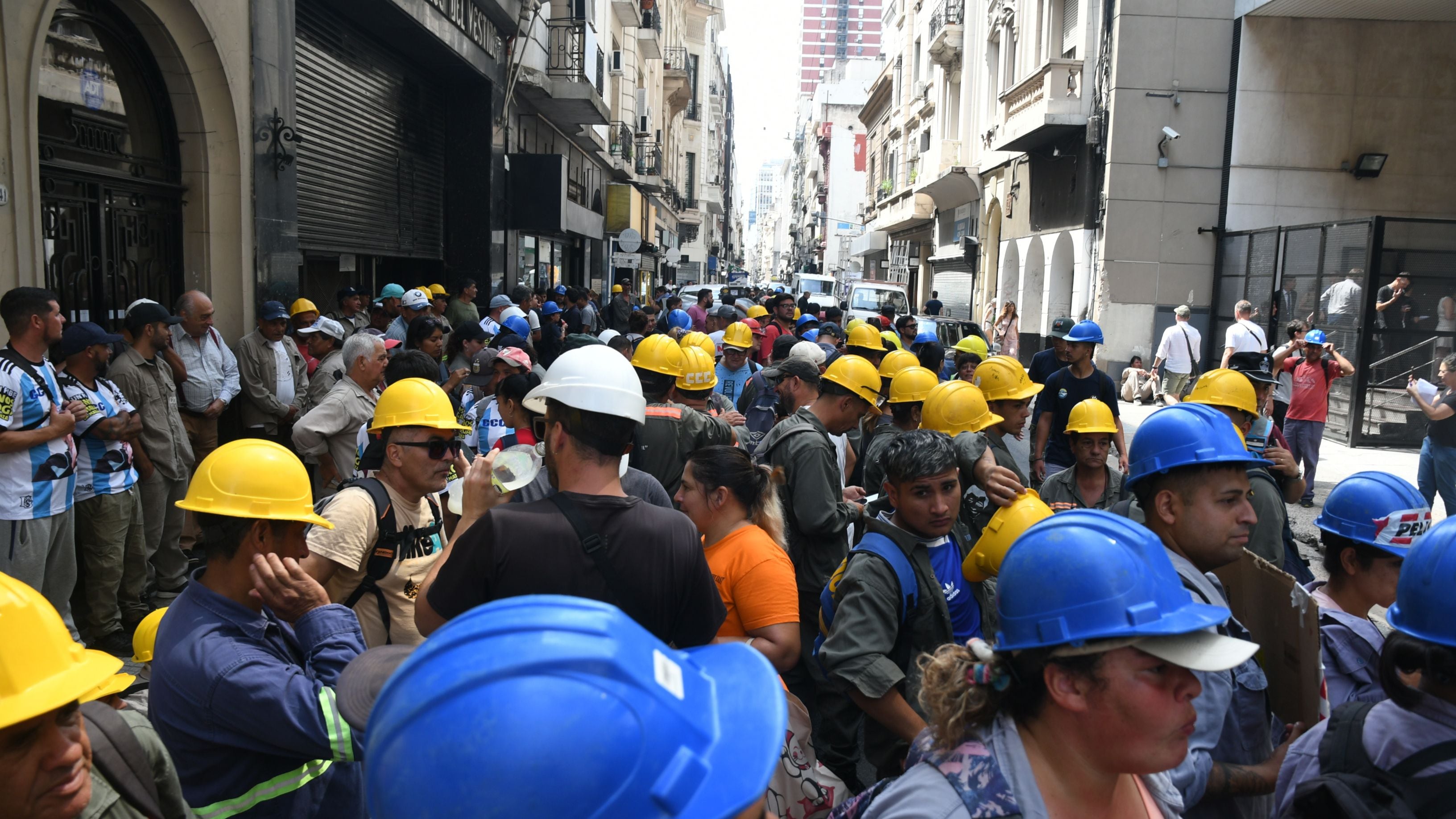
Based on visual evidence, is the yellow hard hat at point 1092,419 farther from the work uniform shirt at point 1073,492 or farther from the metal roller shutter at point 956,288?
the metal roller shutter at point 956,288

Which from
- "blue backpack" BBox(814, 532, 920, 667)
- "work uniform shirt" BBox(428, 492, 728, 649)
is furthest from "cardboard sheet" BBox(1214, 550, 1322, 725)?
"work uniform shirt" BBox(428, 492, 728, 649)

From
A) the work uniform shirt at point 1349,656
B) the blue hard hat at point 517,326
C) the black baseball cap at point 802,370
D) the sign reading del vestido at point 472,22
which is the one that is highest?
the sign reading del vestido at point 472,22

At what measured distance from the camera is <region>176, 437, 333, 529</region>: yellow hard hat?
2.50 m

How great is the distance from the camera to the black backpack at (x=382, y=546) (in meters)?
3.34

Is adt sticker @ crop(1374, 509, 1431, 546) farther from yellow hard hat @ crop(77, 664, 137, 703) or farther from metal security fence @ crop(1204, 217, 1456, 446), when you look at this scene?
metal security fence @ crop(1204, 217, 1456, 446)

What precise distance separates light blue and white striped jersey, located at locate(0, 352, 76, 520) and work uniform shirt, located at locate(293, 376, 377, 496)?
120 centimetres

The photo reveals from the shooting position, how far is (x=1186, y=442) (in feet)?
9.57

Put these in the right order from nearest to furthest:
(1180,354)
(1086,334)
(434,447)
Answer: (434,447) → (1086,334) → (1180,354)

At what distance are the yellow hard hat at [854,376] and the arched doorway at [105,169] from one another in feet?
17.3

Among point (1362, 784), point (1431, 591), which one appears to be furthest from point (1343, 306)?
point (1362, 784)

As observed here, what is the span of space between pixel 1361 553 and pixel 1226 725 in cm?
77

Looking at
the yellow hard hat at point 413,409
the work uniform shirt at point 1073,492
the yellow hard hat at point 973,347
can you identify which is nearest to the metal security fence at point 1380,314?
the yellow hard hat at point 973,347

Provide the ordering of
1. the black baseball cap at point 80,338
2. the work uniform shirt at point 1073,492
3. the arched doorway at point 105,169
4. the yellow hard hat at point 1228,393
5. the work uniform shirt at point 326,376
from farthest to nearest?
1. the work uniform shirt at point 326,376
2. the arched doorway at point 105,169
3. the black baseball cap at point 80,338
4. the yellow hard hat at point 1228,393
5. the work uniform shirt at point 1073,492

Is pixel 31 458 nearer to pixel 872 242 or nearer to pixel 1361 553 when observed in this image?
pixel 1361 553
